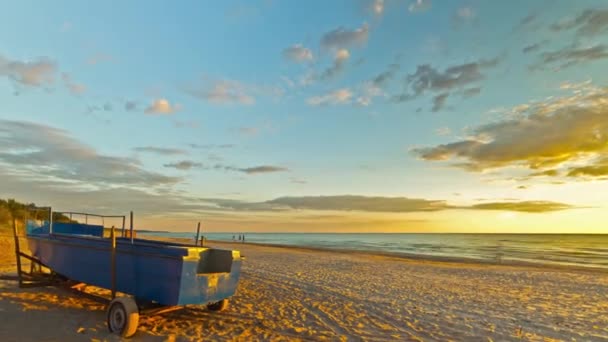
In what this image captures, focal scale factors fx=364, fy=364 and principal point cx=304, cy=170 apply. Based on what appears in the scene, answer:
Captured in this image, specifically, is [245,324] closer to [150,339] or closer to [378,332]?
[150,339]

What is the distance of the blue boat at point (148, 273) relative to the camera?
6.30 meters

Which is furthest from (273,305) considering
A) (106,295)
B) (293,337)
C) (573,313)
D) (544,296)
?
(544,296)

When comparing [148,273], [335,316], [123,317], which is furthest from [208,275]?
[335,316]

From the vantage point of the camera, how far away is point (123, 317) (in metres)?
6.13

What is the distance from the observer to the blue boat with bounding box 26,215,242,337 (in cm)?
630

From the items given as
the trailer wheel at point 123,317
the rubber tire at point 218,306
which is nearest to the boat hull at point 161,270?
the trailer wheel at point 123,317

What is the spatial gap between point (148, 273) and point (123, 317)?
848mm

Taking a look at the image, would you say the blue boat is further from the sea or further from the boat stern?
the sea

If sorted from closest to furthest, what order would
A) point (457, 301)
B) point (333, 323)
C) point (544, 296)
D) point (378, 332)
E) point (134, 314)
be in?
point (134, 314) → point (378, 332) → point (333, 323) → point (457, 301) → point (544, 296)

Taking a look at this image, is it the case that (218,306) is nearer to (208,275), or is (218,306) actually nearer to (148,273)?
(208,275)

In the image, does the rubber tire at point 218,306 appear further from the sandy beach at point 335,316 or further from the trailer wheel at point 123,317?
the trailer wheel at point 123,317

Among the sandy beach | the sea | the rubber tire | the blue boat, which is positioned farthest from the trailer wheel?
the sea

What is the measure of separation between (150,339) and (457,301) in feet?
28.2

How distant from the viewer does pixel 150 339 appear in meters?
6.11
